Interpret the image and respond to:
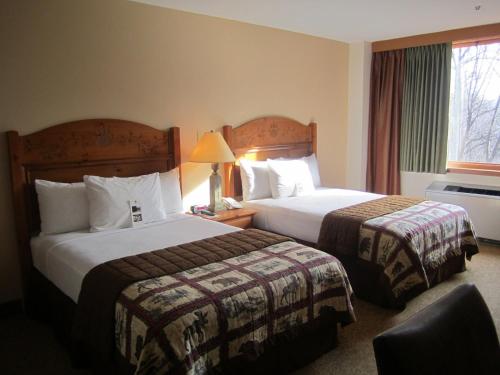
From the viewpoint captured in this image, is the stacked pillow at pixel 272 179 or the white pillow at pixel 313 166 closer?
the stacked pillow at pixel 272 179

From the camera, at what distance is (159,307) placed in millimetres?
1795

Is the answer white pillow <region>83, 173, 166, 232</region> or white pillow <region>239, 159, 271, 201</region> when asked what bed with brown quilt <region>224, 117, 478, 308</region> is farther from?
white pillow <region>83, 173, 166, 232</region>

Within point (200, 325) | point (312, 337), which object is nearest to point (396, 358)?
point (200, 325)

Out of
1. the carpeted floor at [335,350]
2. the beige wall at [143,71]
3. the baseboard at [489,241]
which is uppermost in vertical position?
the beige wall at [143,71]

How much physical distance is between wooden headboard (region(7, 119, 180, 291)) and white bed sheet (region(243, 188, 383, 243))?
0.93 metres

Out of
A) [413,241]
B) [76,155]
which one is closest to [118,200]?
[76,155]

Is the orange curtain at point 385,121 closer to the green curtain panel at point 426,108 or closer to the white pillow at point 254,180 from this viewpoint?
the green curtain panel at point 426,108

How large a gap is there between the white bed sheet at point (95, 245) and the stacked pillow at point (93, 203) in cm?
8

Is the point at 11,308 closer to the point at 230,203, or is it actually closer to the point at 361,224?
the point at 230,203

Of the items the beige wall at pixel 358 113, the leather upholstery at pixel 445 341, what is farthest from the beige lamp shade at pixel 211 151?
the leather upholstery at pixel 445 341

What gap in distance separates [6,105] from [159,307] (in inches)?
74.6

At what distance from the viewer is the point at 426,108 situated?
4801mm

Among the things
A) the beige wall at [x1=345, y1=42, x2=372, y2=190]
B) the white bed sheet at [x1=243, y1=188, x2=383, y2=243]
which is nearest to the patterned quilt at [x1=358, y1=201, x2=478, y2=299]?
the white bed sheet at [x1=243, y1=188, x2=383, y2=243]

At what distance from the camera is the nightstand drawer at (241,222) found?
355 cm
